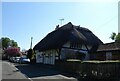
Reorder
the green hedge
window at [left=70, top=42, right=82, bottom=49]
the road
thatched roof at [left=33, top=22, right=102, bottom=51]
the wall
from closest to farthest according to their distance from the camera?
the green hedge < the road < thatched roof at [left=33, top=22, right=102, bottom=51] < window at [left=70, top=42, right=82, bottom=49] < the wall

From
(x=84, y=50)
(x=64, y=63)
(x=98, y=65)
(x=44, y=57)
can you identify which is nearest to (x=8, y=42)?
(x=44, y=57)

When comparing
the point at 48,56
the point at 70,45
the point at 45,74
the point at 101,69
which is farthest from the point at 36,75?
the point at 48,56

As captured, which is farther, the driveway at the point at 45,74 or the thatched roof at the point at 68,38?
the thatched roof at the point at 68,38

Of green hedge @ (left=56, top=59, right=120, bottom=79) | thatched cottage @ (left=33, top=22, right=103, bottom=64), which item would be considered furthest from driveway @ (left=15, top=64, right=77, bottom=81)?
thatched cottage @ (left=33, top=22, right=103, bottom=64)

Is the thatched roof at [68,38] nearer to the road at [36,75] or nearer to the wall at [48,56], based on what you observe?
the wall at [48,56]

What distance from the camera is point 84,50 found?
146ft

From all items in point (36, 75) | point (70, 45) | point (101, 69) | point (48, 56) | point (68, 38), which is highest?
point (68, 38)

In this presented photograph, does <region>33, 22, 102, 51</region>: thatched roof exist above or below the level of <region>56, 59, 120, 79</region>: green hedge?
above

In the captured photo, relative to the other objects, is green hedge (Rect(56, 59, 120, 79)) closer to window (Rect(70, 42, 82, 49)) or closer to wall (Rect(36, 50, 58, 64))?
window (Rect(70, 42, 82, 49))

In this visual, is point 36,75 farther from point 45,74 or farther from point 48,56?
point 48,56

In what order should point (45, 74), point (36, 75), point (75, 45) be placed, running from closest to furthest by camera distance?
point (36, 75) < point (45, 74) < point (75, 45)

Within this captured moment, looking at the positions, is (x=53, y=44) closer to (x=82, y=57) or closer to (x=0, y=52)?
(x=82, y=57)

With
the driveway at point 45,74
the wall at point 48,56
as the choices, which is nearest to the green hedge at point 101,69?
the driveway at point 45,74

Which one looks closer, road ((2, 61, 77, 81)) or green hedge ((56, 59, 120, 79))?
green hedge ((56, 59, 120, 79))
